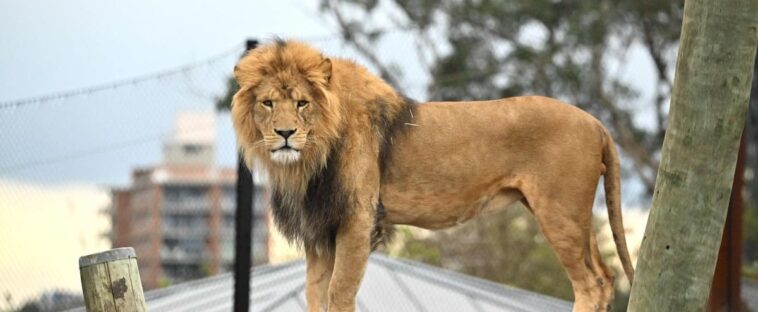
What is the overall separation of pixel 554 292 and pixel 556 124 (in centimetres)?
1185

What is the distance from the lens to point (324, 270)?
19.2ft

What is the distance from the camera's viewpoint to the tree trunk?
3979 millimetres

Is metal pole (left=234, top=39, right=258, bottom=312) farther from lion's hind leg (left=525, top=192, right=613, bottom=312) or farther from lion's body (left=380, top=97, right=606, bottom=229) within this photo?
lion's hind leg (left=525, top=192, right=613, bottom=312)

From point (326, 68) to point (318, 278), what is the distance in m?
0.90

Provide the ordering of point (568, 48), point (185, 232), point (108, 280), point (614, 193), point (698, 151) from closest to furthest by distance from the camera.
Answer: point (698, 151) → point (108, 280) → point (614, 193) → point (185, 232) → point (568, 48)

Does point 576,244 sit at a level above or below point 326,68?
below

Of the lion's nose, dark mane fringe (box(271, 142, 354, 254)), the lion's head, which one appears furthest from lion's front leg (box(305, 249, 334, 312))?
the lion's nose

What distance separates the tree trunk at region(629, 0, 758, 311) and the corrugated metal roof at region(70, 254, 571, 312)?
12.5 ft

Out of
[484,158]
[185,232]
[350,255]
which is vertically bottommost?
[185,232]

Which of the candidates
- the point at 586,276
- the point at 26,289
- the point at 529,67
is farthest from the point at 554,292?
the point at 586,276

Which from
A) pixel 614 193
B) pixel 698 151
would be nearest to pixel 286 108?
pixel 614 193

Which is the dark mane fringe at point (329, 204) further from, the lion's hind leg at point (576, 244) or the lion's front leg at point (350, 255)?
the lion's hind leg at point (576, 244)

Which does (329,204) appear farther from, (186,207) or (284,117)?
(186,207)

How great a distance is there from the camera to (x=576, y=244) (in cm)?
585
